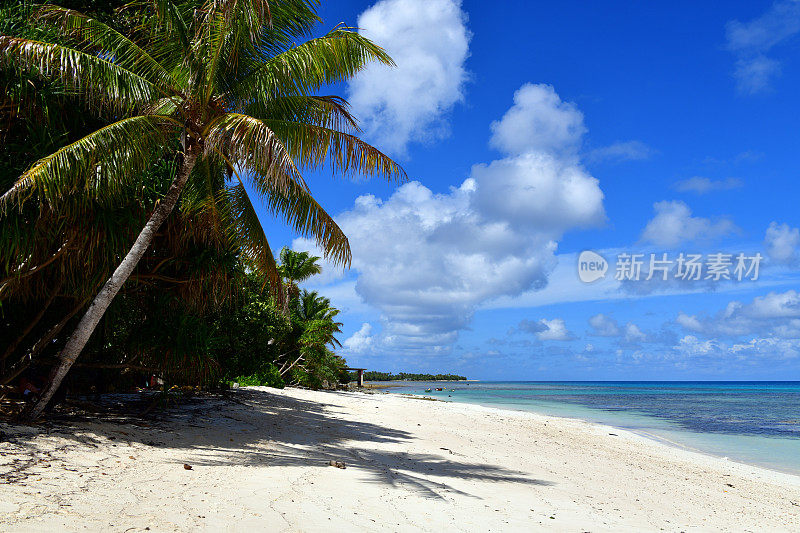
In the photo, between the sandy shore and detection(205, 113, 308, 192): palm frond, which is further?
detection(205, 113, 308, 192): palm frond

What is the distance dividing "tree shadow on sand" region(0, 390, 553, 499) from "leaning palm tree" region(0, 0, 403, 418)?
1.23 m

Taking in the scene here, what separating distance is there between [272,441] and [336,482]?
2970mm

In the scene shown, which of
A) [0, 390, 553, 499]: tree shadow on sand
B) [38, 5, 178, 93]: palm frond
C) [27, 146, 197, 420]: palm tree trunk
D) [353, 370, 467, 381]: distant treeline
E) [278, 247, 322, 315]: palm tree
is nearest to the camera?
[0, 390, 553, 499]: tree shadow on sand

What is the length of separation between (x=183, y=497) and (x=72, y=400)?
19.1 feet

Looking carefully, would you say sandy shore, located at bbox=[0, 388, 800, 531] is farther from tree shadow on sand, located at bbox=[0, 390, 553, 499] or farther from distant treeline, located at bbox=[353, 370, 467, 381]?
distant treeline, located at bbox=[353, 370, 467, 381]

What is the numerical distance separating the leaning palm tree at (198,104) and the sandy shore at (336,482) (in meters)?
2.34

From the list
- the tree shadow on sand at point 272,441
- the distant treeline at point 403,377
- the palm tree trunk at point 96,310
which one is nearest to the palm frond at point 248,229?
the palm tree trunk at point 96,310

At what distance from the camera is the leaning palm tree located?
7.11 metres

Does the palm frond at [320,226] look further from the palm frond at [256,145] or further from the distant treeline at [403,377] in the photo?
the distant treeline at [403,377]

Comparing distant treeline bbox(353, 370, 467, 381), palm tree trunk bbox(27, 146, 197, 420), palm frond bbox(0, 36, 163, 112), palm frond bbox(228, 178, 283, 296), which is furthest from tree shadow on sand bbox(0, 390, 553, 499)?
distant treeline bbox(353, 370, 467, 381)

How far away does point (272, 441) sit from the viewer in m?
8.65

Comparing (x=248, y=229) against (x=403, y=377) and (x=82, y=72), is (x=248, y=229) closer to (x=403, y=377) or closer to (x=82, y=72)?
(x=82, y=72)

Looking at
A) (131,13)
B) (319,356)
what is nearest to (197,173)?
(131,13)

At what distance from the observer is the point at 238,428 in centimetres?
959
